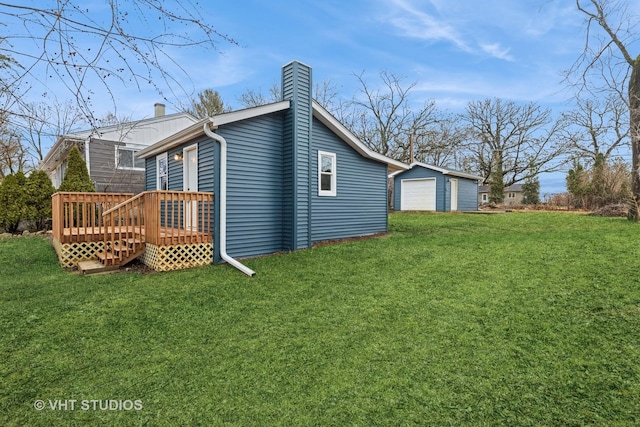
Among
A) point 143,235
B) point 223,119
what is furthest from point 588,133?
point 143,235

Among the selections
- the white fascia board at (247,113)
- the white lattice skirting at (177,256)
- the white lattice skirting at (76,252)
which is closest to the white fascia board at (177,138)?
the white fascia board at (247,113)

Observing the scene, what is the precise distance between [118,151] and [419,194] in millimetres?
15526

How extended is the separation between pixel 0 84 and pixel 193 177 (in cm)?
590

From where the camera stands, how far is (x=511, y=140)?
2723 centimetres

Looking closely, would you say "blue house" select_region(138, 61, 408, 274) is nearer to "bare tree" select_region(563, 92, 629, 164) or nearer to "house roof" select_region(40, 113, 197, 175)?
"house roof" select_region(40, 113, 197, 175)

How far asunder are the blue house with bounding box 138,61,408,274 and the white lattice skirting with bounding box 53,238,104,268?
2476 mm

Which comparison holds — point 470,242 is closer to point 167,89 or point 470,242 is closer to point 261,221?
point 261,221

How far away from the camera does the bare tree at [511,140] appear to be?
85.6 feet

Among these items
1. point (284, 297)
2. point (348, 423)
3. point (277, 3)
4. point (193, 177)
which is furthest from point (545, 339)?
point (193, 177)

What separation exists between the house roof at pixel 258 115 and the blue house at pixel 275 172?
22mm

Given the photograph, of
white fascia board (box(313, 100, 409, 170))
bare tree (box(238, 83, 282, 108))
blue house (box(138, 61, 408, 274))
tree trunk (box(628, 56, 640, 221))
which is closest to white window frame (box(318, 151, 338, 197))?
blue house (box(138, 61, 408, 274))

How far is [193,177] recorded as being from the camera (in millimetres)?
8273

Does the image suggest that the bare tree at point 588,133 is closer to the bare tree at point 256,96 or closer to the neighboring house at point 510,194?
the neighboring house at point 510,194

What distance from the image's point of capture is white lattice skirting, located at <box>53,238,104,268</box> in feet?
21.8
